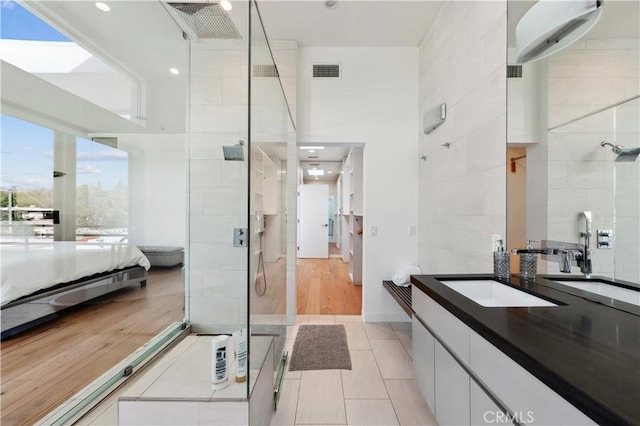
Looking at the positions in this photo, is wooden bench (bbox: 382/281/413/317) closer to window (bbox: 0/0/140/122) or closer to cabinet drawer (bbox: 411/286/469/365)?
cabinet drawer (bbox: 411/286/469/365)

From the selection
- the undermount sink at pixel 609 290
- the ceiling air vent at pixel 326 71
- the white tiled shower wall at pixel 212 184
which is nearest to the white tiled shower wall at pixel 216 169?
the white tiled shower wall at pixel 212 184

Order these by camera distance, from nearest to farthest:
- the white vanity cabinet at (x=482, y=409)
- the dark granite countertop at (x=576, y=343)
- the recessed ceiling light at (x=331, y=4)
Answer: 1. the dark granite countertop at (x=576, y=343)
2. the white vanity cabinet at (x=482, y=409)
3. the recessed ceiling light at (x=331, y=4)

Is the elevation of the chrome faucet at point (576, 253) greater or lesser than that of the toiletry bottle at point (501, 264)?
greater

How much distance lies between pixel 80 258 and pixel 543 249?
423 centimetres

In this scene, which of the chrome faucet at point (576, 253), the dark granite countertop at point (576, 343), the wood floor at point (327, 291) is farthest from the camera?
the wood floor at point (327, 291)

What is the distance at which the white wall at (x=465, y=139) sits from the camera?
67.6 inches

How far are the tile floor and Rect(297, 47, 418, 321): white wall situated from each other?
804mm

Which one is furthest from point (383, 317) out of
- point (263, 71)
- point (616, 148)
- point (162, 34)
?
point (162, 34)

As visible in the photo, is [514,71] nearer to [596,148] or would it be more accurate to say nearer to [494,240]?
[596,148]

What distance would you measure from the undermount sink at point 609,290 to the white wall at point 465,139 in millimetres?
483

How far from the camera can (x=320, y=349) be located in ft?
7.89

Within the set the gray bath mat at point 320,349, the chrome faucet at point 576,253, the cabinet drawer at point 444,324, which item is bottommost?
the gray bath mat at point 320,349

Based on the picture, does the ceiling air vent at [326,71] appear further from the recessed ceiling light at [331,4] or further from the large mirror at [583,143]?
the large mirror at [583,143]

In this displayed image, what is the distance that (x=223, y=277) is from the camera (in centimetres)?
215
